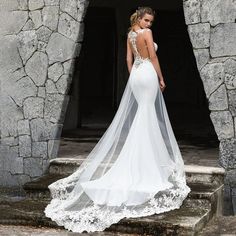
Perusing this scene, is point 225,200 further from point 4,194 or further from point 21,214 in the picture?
point 4,194

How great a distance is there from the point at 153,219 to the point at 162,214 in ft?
0.54

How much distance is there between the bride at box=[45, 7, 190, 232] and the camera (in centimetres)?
527

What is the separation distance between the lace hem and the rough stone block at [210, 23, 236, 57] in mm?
1690

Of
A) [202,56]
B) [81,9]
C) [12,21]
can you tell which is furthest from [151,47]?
[12,21]

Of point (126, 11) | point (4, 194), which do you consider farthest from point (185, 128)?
point (4, 194)

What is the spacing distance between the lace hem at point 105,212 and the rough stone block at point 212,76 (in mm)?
1357

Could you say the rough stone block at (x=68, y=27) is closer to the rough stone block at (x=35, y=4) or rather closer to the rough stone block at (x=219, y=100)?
the rough stone block at (x=35, y=4)

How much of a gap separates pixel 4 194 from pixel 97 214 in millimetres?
2502

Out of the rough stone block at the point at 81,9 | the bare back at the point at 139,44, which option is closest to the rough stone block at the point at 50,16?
the rough stone block at the point at 81,9

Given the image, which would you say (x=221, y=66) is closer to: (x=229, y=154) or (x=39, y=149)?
(x=229, y=154)

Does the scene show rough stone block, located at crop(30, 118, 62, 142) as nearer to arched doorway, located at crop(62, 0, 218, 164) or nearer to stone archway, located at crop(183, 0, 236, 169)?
stone archway, located at crop(183, 0, 236, 169)

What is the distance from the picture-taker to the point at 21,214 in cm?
550

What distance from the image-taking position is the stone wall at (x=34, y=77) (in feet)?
23.1

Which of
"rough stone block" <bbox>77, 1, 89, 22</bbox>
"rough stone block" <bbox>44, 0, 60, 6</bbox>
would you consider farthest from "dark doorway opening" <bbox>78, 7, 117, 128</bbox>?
"rough stone block" <bbox>77, 1, 89, 22</bbox>
